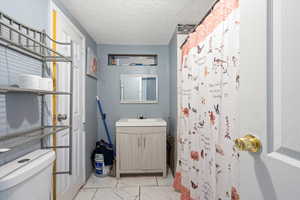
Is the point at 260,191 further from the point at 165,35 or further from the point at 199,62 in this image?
the point at 165,35

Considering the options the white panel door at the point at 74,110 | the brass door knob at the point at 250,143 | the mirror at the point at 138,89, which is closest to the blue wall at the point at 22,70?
the white panel door at the point at 74,110

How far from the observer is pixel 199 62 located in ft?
4.65

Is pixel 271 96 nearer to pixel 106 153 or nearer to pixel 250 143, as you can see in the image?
pixel 250 143

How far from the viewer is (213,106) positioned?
1150 millimetres

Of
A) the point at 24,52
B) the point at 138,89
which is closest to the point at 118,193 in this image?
the point at 138,89

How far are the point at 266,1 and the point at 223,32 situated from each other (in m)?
0.50

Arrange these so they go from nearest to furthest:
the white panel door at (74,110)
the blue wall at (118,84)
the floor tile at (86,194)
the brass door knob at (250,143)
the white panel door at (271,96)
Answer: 1. the white panel door at (271,96)
2. the brass door knob at (250,143)
3. the white panel door at (74,110)
4. the floor tile at (86,194)
5. the blue wall at (118,84)

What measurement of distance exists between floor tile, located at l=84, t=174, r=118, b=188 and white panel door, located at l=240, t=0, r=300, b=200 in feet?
6.61

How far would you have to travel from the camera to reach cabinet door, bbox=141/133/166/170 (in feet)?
8.05

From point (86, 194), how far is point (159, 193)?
85cm

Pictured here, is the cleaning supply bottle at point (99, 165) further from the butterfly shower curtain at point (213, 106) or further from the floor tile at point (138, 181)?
the butterfly shower curtain at point (213, 106)

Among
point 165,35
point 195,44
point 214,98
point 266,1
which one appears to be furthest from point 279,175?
point 165,35

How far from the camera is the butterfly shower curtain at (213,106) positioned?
36.5 inches

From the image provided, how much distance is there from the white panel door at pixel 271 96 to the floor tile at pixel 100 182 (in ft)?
6.61
